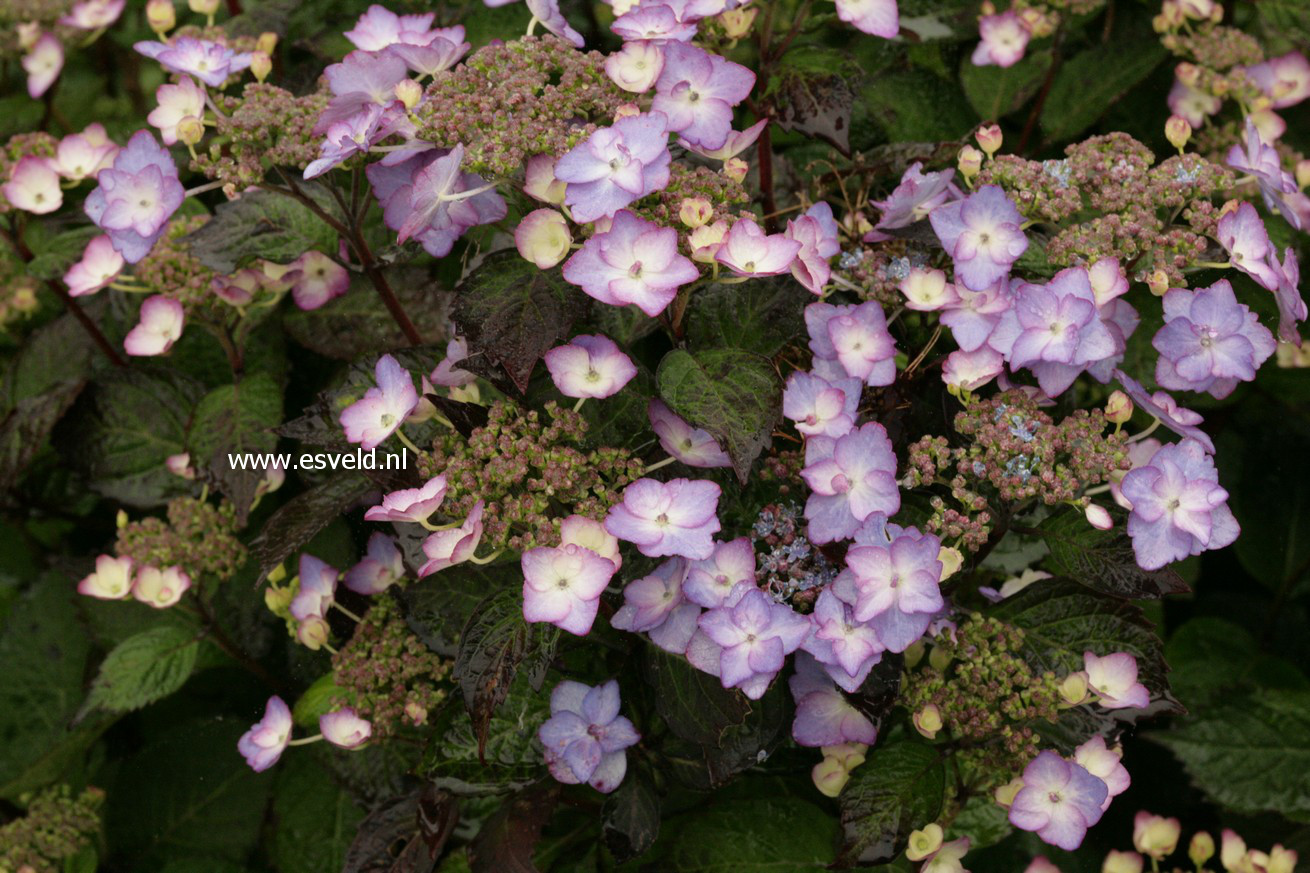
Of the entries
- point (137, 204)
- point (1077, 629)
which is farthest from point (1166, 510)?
point (137, 204)

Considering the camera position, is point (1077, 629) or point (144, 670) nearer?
point (1077, 629)

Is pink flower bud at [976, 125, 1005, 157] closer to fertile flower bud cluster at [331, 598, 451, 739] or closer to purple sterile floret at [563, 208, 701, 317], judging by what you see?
purple sterile floret at [563, 208, 701, 317]

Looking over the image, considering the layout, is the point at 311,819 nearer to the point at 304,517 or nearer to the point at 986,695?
the point at 304,517

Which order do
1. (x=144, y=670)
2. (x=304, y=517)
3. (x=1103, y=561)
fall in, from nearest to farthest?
(x=1103, y=561)
(x=304, y=517)
(x=144, y=670)

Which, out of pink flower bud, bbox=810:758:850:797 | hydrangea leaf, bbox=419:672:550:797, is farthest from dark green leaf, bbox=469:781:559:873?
pink flower bud, bbox=810:758:850:797

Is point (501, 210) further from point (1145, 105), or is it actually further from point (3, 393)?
point (1145, 105)

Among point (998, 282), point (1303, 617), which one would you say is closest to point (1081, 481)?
point (998, 282)
